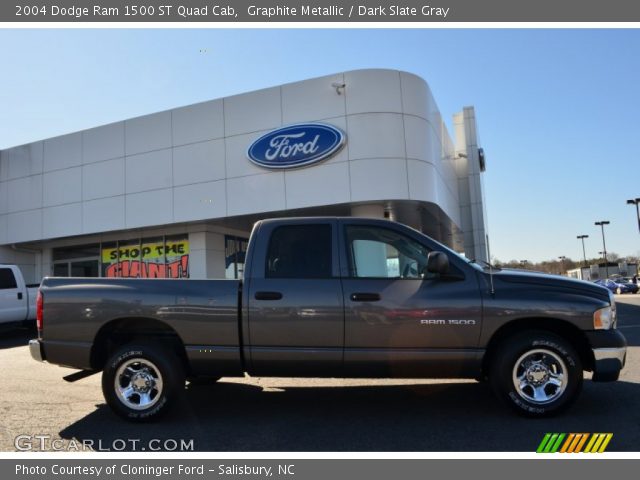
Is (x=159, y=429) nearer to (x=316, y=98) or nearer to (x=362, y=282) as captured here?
(x=362, y=282)

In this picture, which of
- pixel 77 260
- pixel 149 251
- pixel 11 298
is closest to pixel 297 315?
pixel 11 298

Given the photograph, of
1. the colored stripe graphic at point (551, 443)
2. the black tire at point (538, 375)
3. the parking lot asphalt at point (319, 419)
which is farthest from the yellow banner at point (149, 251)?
the colored stripe graphic at point (551, 443)

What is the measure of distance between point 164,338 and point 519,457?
358 cm

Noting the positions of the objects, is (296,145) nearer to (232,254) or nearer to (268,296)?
(232,254)

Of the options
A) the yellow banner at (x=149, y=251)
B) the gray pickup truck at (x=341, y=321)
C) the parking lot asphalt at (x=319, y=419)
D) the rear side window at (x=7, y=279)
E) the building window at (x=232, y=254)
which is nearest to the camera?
the parking lot asphalt at (x=319, y=419)

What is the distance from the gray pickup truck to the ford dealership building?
9.49m

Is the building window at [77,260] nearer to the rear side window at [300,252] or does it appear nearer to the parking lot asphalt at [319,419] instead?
the parking lot asphalt at [319,419]

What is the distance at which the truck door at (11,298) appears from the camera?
13.2 m

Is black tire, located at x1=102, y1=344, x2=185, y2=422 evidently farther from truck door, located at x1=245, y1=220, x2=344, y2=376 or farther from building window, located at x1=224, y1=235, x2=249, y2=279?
building window, located at x1=224, y1=235, x2=249, y2=279

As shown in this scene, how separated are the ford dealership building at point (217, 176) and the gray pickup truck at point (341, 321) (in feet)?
31.1

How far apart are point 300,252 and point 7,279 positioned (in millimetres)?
11568

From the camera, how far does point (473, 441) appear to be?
435 centimetres

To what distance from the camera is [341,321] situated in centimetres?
496

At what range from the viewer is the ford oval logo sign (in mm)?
14828
